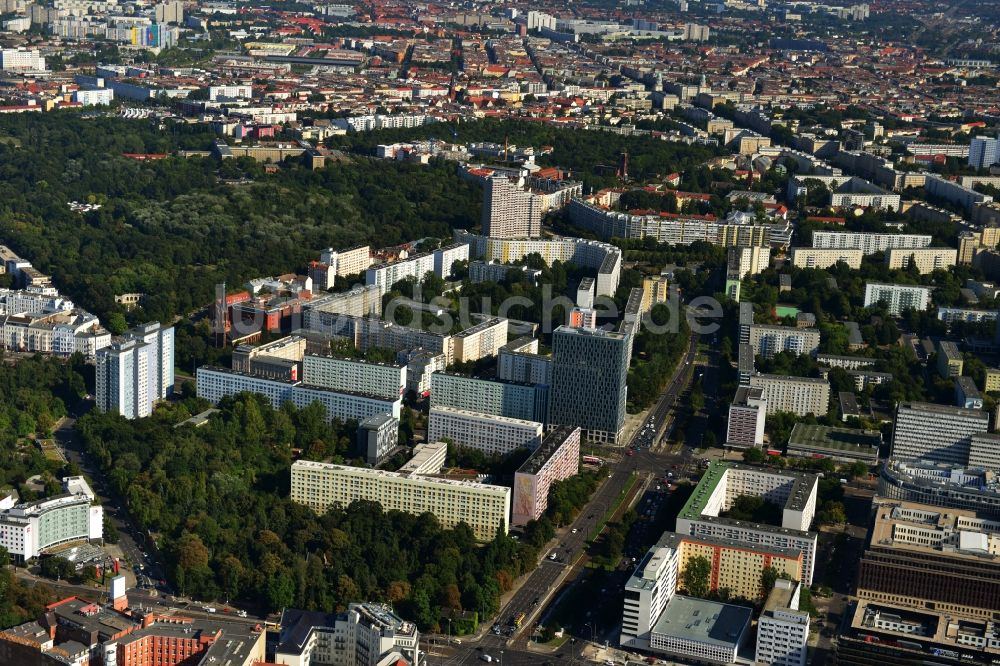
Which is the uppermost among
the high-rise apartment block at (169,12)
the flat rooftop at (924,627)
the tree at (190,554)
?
the high-rise apartment block at (169,12)

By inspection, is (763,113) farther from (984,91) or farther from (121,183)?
(121,183)

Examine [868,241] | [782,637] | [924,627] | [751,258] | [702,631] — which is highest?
[868,241]

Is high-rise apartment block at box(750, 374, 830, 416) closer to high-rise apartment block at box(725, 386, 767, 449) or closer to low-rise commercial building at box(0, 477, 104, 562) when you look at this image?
high-rise apartment block at box(725, 386, 767, 449)

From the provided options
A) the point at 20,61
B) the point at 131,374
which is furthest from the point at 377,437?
the point at 20,61

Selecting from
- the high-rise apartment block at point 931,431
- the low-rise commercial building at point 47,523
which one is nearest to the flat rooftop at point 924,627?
the high-rise apartment block at point 931,431

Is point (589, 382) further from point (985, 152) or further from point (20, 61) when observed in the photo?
point (20, 61)

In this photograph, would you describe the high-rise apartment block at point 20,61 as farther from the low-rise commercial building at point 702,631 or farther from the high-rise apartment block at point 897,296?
the low-rise commercial building at point 702,631

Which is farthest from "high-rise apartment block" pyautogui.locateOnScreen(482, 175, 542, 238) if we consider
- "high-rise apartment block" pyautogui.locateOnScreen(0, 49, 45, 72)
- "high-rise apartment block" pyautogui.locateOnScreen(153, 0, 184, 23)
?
"high-rise apartment block" pyautogui.locateOnScreen(153, 0, 184, 23)
